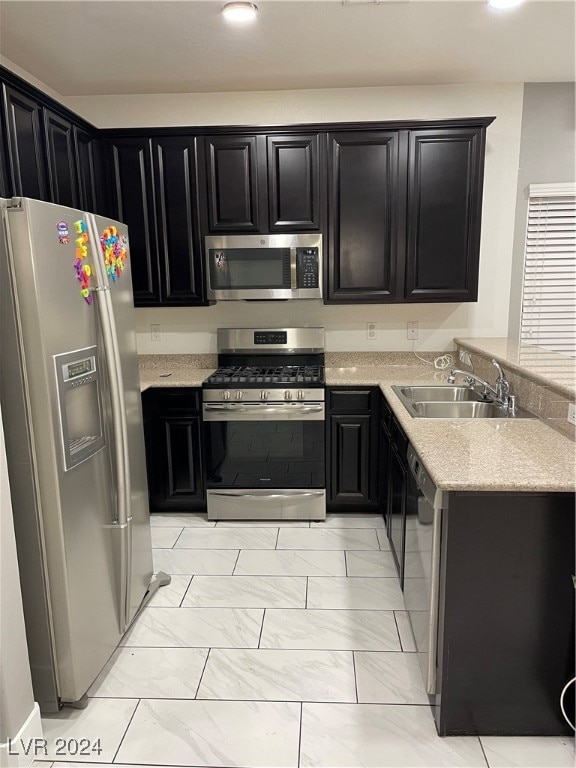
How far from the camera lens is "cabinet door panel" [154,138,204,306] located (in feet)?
10.4

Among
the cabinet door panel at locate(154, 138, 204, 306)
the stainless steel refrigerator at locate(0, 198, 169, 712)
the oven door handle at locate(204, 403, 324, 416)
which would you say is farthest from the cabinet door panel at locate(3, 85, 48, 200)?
the oven door handle at locate(204, 403, 324, 416)

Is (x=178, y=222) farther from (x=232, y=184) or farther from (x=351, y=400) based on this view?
(x=351, y=400)

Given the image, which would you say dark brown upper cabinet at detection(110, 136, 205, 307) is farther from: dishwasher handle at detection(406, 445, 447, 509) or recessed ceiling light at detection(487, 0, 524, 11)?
dishwasher handle at detection(406, 445, 447, 509)

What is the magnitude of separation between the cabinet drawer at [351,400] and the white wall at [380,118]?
59 centimetres

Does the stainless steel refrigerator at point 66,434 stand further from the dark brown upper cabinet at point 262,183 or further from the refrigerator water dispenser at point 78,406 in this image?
the dark brown upper cabinet at point 262,183

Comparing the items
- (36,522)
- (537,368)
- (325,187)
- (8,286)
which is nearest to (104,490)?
(36,522)

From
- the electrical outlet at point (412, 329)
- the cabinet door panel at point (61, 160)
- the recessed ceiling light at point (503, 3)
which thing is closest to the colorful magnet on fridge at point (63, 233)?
the cabinet door panel at point (61, 160)

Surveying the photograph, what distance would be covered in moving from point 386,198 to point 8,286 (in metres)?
2.30

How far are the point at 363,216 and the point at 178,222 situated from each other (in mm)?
1151

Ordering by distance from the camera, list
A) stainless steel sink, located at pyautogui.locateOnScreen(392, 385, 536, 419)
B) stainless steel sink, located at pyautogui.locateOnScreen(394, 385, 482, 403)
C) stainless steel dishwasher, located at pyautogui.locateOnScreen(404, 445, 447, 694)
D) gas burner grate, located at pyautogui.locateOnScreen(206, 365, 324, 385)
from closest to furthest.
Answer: stainless steel dishwasher, located at pyautogui.locateOnScreen(404, 445, 447, 694)
stainless steel sink, located at pyautogui.locateOnScreen(392, 385, 536, 419)
stainless steel sink, located at pyautogui.locateOnScreen(394, 385, 482, 403)
gas burner grate, located at pyautogui.locateOnScreen(206, 365, 324, 385)

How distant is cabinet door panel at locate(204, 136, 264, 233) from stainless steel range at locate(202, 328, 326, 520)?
0.96m

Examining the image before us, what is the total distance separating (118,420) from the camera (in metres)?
2.03

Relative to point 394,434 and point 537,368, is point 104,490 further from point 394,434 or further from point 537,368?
point 537,368

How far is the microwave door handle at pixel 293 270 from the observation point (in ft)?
10.5
